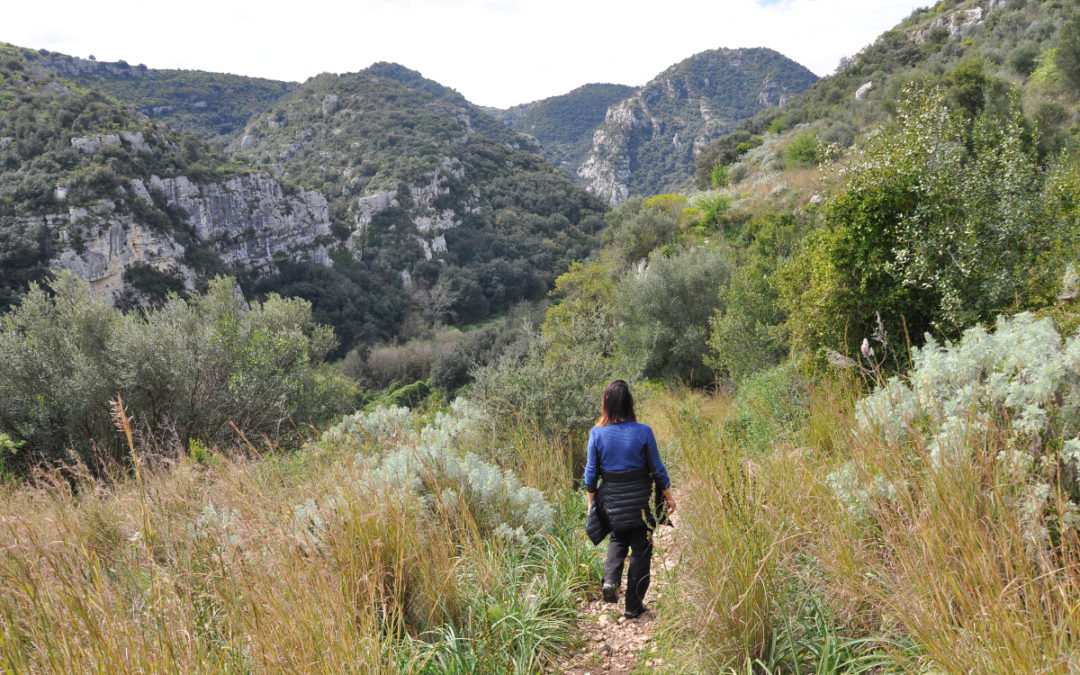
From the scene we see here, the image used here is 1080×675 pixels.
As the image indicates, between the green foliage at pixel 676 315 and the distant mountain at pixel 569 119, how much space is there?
113 m

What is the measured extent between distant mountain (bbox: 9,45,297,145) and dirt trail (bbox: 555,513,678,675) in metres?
93.9

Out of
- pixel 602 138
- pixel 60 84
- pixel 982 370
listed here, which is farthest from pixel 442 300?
A: pixel 602 138

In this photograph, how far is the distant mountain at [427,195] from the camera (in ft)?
187

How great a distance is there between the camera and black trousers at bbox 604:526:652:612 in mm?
3090

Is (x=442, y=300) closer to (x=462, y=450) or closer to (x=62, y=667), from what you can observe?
(x=462, y=450)

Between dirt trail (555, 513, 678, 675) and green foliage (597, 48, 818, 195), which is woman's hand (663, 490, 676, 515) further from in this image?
green foliage (597, 48, 818, 195)

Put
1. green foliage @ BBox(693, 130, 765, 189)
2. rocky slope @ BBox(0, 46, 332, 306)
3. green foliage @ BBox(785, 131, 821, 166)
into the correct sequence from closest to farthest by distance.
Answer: green foliage @ BBox(785, 131, 821, 166), rocky slope @ BBox(0, 46, 332, 306), green foliage @ BBox(693, 130, 765, 189)

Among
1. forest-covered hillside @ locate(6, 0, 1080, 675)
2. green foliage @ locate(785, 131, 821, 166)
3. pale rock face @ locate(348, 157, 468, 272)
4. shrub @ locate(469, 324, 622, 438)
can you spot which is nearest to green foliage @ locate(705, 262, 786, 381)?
forest-covered hillside @ locate(6, 0, 1080, 675)

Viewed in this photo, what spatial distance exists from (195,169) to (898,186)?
5424 centimetres

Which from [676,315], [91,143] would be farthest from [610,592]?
[91,143]

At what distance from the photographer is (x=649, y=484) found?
339 cm

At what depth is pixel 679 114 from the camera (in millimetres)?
108688

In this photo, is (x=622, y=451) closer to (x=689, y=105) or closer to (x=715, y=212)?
(x=715, y=212)

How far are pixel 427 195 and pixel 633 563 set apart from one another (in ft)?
216
